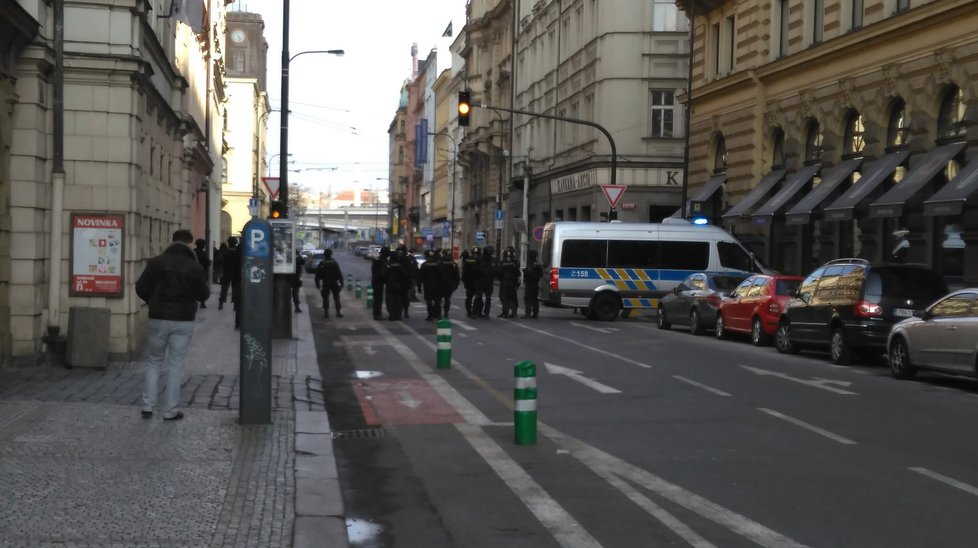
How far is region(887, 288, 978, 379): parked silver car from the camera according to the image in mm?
16625

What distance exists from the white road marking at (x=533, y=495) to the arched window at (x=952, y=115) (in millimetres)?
19135

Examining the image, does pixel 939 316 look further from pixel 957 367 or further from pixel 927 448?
pixel 927 448

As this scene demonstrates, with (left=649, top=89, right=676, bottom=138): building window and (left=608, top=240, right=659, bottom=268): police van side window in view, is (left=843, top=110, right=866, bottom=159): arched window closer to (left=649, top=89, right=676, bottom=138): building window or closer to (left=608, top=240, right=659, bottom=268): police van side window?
(left=608, top=240, right=659, bottom=268): police van side window

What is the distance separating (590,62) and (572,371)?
3604cm

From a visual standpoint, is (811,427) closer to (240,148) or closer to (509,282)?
(509,282)

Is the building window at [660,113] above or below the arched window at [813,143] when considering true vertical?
above

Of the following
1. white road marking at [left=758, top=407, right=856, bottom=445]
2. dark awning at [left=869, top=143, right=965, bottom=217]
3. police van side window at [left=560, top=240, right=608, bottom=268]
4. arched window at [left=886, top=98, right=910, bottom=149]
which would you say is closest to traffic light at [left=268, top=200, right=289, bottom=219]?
police van side window at [left=560, top=240, right=608, bottom=268]

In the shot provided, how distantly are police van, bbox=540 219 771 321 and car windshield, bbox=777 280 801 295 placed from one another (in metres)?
8.17

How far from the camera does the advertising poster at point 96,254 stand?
17.1m

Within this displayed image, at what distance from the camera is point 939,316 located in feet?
57.8

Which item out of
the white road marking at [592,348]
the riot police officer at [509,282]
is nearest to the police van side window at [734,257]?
the riot police officer at [509,282]

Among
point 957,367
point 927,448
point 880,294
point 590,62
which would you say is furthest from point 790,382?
point 590,62

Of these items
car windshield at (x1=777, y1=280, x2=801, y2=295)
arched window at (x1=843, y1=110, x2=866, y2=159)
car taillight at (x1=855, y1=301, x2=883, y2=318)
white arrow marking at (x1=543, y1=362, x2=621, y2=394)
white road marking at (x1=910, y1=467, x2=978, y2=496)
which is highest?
arched window at (x1=843, y1=110, x2=866, y2=159)

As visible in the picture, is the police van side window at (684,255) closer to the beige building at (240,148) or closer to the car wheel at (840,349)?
the car wheel at (840,349)
